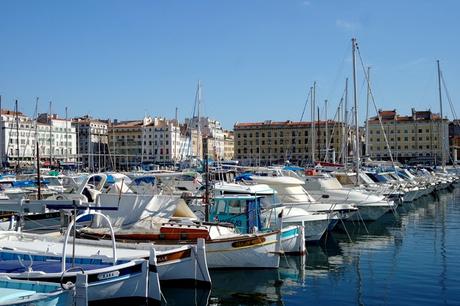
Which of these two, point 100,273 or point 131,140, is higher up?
point 131,140

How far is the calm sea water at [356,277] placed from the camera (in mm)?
16844

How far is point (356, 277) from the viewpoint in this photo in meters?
19.8

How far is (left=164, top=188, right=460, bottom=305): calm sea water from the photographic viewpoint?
55.3 feet

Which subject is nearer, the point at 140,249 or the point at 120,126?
the point at 140,249

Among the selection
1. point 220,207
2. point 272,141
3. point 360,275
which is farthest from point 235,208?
point 272,141

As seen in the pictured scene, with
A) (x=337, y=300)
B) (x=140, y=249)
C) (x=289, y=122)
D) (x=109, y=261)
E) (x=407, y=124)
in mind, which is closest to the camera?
(x=109, y=261)

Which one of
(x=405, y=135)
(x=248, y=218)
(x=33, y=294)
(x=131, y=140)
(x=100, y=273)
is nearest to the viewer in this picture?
(x=33, y=294)

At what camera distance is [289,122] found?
494 ft

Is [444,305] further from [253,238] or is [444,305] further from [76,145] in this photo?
[76,145]

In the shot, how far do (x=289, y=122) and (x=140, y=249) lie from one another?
134307 mm

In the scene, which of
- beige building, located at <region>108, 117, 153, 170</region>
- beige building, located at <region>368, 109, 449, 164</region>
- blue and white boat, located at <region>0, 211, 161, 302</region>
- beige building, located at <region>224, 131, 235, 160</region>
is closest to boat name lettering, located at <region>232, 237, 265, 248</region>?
blue and white boat, located at <region>0, 211, 161, 302</region>

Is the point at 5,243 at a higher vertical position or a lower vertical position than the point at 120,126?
lower

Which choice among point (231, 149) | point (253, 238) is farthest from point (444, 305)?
point (231, 149)

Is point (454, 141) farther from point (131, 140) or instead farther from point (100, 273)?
point (100, 273)
